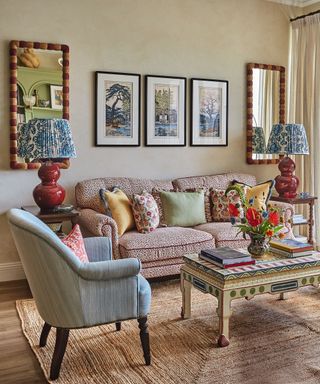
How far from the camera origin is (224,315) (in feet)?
9.39

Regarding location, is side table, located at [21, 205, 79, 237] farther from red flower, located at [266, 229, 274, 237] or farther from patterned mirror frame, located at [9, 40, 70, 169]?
red flower, located at [266, 229, 274, 237]

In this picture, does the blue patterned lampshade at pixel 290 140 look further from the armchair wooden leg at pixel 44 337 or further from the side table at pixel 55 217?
the armchair wooden leg at pixel 44 337

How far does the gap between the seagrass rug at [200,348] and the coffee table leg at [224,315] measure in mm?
50

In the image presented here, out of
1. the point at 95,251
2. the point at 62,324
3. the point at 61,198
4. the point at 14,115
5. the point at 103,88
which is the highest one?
the point at 103,88

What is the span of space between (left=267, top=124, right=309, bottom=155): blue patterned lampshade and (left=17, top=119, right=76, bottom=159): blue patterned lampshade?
2310 millimetres

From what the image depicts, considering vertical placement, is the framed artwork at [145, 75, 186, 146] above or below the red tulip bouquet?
above

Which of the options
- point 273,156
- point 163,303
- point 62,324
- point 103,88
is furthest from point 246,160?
point 62,324

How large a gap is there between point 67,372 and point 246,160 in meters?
3.52

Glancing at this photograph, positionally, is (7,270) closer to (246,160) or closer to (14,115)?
(14,115)

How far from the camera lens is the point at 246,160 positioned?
17.8 feet

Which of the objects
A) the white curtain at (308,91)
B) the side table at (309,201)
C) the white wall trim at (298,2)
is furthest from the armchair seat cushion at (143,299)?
the white wall trim at (298,2)

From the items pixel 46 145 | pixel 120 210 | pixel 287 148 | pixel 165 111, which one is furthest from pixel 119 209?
pixel 287 148

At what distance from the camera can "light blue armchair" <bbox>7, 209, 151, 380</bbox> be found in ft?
7.80

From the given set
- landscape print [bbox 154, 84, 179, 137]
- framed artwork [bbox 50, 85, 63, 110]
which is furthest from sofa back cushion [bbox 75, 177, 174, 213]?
framed artwork [bbox 50, 85, 63, 110]
